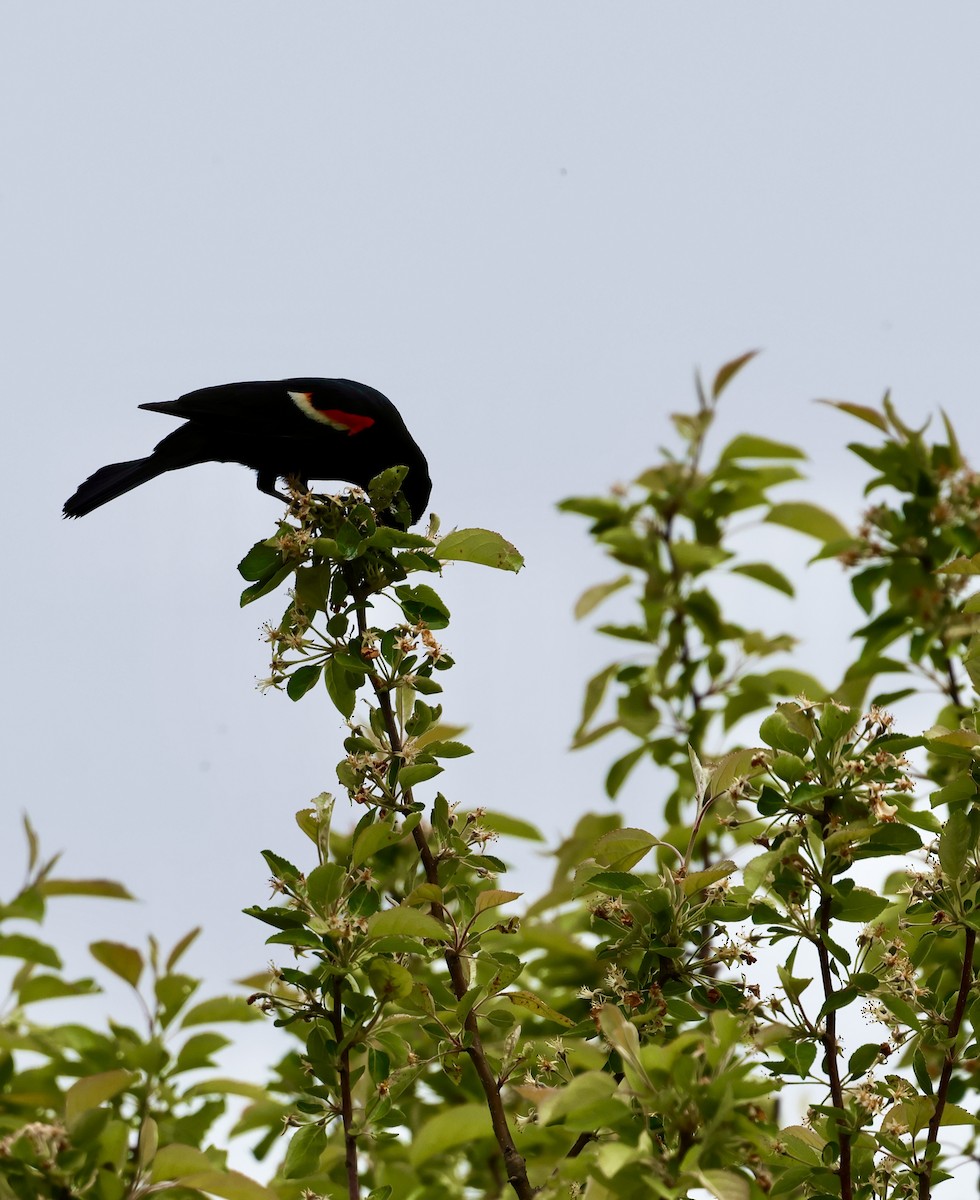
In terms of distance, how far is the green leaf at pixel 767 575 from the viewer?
18.9 feet

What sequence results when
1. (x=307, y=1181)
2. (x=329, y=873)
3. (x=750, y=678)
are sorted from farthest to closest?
(x=750, y=678), (x=307, y=1181), (x=329, y=873)

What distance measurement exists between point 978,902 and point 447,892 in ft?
3.89

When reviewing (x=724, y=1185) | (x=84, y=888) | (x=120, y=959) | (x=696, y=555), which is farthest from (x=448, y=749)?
(x=696, y=555)

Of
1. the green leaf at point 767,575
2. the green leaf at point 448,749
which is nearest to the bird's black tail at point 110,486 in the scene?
the green leaf at point 767,575

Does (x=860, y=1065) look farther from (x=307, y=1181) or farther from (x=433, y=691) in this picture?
(x=307, y=1181)

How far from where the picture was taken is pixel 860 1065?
264 cm

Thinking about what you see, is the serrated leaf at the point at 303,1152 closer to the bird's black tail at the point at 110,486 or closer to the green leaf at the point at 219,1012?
the green leaf at the point at 219,1012

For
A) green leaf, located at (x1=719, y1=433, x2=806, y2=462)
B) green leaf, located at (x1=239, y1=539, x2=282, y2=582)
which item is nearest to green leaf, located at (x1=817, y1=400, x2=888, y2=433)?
green leaf, located at (x1=719, y1=433, x2=806, y2=462)

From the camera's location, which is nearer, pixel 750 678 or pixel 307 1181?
pixel 307 1181

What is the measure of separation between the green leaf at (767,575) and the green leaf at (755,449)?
489 mm

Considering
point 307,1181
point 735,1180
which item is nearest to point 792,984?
point 735,1180

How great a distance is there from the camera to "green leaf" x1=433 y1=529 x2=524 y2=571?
312cm

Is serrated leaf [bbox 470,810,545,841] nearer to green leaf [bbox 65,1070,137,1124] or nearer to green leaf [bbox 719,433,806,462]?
green leaf [bbox 719,433,806,462]

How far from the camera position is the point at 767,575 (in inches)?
229
